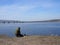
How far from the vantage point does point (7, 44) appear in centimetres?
1122

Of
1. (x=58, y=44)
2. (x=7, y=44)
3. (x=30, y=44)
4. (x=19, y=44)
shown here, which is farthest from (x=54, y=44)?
(x=7, y=44)

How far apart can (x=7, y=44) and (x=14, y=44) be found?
19.0 inches

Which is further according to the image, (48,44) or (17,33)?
(17,33)

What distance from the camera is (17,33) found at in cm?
1839

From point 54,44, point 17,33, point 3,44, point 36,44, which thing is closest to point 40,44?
point 36,44

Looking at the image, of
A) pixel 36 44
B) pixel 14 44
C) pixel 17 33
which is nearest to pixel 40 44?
pixel 36 44

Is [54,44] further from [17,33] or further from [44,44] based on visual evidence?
[17,33]

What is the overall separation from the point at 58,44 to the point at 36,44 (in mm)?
1505

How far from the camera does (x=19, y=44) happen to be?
444 inches

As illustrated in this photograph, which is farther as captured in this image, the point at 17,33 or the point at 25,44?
the point at 17,33

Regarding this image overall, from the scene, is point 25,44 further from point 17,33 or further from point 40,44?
point 17,33

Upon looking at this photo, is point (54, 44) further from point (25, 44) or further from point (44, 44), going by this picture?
point (25, 44)

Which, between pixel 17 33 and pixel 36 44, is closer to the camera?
pixel 36 44

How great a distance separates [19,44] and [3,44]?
110 centimetres
